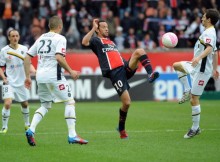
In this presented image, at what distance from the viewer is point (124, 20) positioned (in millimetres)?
28562

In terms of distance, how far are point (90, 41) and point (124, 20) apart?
1510 centimetres

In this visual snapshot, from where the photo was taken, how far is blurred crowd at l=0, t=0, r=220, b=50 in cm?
2719

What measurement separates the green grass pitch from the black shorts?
1.03m

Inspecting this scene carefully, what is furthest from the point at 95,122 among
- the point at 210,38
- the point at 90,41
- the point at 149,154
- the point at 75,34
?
the point at 75,34

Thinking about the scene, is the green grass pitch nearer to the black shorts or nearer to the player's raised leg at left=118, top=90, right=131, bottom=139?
the player's raised leg at left=118, top=90, right=131, bottom=139

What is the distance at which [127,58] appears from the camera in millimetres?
26219

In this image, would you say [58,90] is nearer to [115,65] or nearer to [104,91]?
[115,65]

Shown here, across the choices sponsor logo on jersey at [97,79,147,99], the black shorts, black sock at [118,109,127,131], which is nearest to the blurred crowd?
sponsor logo on jersey at [97,79,147,99]

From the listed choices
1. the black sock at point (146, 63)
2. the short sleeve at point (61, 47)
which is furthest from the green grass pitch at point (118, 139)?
the short sleeve at point (61, 47)

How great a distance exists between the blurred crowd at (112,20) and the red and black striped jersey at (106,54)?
42.5 feet

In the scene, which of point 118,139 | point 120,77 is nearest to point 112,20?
point 120,77

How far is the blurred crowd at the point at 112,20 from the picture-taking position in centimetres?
2719

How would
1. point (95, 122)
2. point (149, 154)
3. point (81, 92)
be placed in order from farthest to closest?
point (81, 92), point (95, 122), point (149, 154)

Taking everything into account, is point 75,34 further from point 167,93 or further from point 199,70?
point 199,70
